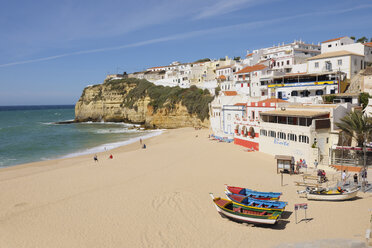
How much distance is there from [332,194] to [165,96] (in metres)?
52.2

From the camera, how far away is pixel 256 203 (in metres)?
13.8

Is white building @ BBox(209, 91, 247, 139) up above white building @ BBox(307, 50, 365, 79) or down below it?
below

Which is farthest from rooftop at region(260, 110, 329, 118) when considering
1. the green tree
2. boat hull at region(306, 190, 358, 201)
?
boat hull at region(306, 190, 358, 201)

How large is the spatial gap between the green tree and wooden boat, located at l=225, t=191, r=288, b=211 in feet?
62.2

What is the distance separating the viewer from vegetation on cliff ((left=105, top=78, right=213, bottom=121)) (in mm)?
54750

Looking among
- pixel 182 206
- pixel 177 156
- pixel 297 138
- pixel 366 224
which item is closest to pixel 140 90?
pixel 177 156

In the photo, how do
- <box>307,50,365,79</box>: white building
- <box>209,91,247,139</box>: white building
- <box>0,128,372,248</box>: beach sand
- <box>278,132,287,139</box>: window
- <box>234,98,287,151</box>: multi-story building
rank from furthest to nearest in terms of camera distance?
<box>209,91,247,139</box>: white building → <box>307,50,365,79</box>: white building → <box>234,98,287,151</box>: multi-story building → <box>278,132,287,139</box>: window → <box>0,128,372,248</box>: beach sand

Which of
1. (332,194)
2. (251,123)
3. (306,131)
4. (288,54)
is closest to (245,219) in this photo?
(332,194)

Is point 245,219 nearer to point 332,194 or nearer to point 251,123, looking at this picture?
point 332,194

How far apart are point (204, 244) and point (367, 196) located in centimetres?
955

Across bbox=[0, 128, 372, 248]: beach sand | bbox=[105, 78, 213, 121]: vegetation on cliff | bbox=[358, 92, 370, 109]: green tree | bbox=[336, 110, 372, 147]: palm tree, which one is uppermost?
bbox=[105, 78, 213, 121]: vegetation on cliff

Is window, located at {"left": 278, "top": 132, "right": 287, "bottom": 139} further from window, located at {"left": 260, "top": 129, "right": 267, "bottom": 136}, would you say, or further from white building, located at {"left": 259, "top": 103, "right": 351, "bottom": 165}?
window, located at {"left": 260, "top": 129, "right": 267, "bottom": 136}

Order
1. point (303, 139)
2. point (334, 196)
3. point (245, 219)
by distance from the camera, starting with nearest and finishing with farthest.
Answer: point (245, 219) → point (334, 196) → point (303, 139)

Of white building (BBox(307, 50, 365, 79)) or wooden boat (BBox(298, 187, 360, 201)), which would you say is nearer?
wooden boat (BBox(298, 187, 360, 201))
